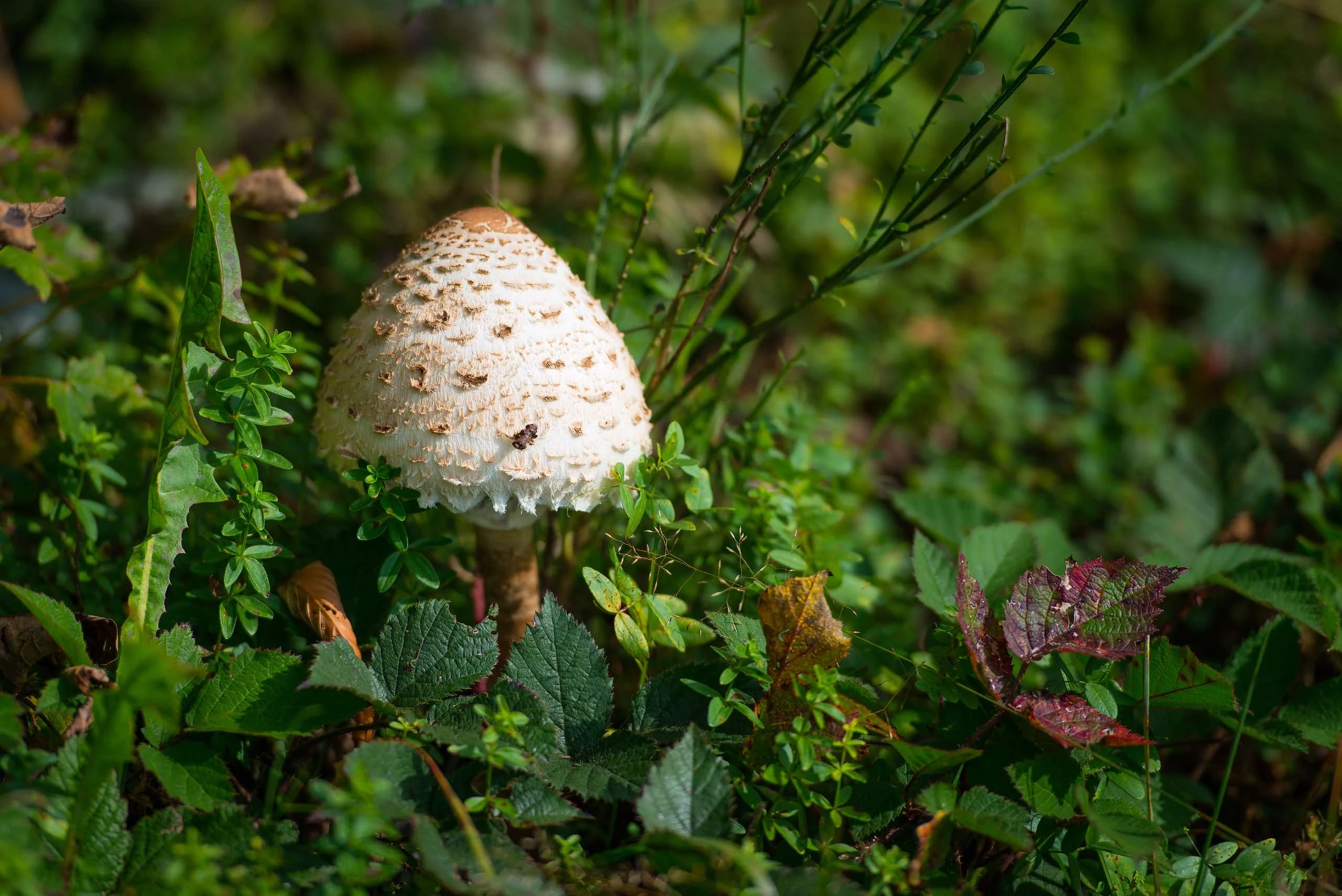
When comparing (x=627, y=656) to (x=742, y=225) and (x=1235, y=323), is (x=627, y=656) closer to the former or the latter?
(x=742, y=225)

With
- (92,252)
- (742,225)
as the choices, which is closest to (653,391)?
(742,225)

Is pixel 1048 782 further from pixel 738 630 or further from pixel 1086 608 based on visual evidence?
pixel 738 630

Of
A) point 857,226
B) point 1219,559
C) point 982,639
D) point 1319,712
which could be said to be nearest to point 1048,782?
point 982,639

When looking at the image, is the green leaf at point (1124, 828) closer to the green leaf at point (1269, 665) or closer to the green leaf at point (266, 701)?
the green leaf at point (1269, 665)

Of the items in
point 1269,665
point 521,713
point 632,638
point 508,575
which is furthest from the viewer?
point 508,575

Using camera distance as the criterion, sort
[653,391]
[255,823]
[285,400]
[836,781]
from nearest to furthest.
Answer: [255,823]
[836,781]
[653,391]
[285,400]

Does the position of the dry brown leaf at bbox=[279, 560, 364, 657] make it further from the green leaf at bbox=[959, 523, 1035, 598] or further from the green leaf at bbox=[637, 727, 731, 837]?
the green leaf at bbox=[959, 523, 1035, 598]
